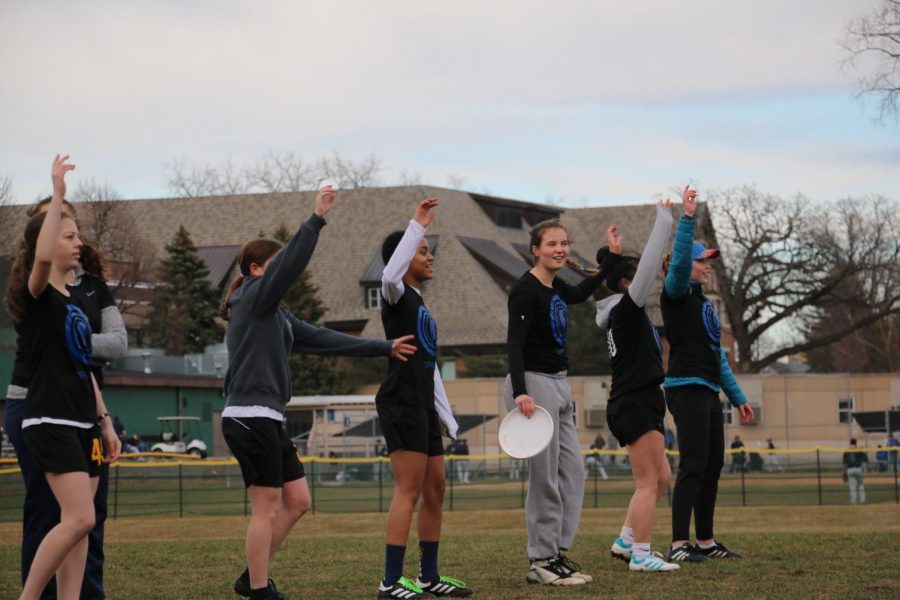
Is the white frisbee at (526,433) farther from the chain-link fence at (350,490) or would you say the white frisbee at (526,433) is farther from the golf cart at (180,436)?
the golf cart at (180,436)

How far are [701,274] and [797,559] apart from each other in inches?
85.7

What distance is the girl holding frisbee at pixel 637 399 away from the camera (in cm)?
935

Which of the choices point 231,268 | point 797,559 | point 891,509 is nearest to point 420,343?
point 797,559

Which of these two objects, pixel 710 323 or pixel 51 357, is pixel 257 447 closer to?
pixel 51 357

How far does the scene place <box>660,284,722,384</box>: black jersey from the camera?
10.0 m

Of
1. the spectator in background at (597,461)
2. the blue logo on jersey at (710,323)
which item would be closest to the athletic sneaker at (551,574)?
the blue logo on jersey at (710,323)

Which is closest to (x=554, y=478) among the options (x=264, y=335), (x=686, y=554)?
(x=686, y=554)

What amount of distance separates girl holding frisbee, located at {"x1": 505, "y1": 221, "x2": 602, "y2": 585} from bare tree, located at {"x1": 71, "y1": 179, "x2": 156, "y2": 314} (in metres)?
55.5

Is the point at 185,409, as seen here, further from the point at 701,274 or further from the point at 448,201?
the point at 701,274

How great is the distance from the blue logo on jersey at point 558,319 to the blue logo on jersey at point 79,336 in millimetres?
3246

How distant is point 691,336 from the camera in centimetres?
1007

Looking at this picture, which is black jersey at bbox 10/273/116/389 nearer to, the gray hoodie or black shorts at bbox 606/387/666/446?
the gray hoodie

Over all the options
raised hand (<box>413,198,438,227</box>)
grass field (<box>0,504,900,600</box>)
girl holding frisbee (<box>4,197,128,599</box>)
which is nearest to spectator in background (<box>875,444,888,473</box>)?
grass field (<box>0,504,900,600</box>)

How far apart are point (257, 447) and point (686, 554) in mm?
3592
